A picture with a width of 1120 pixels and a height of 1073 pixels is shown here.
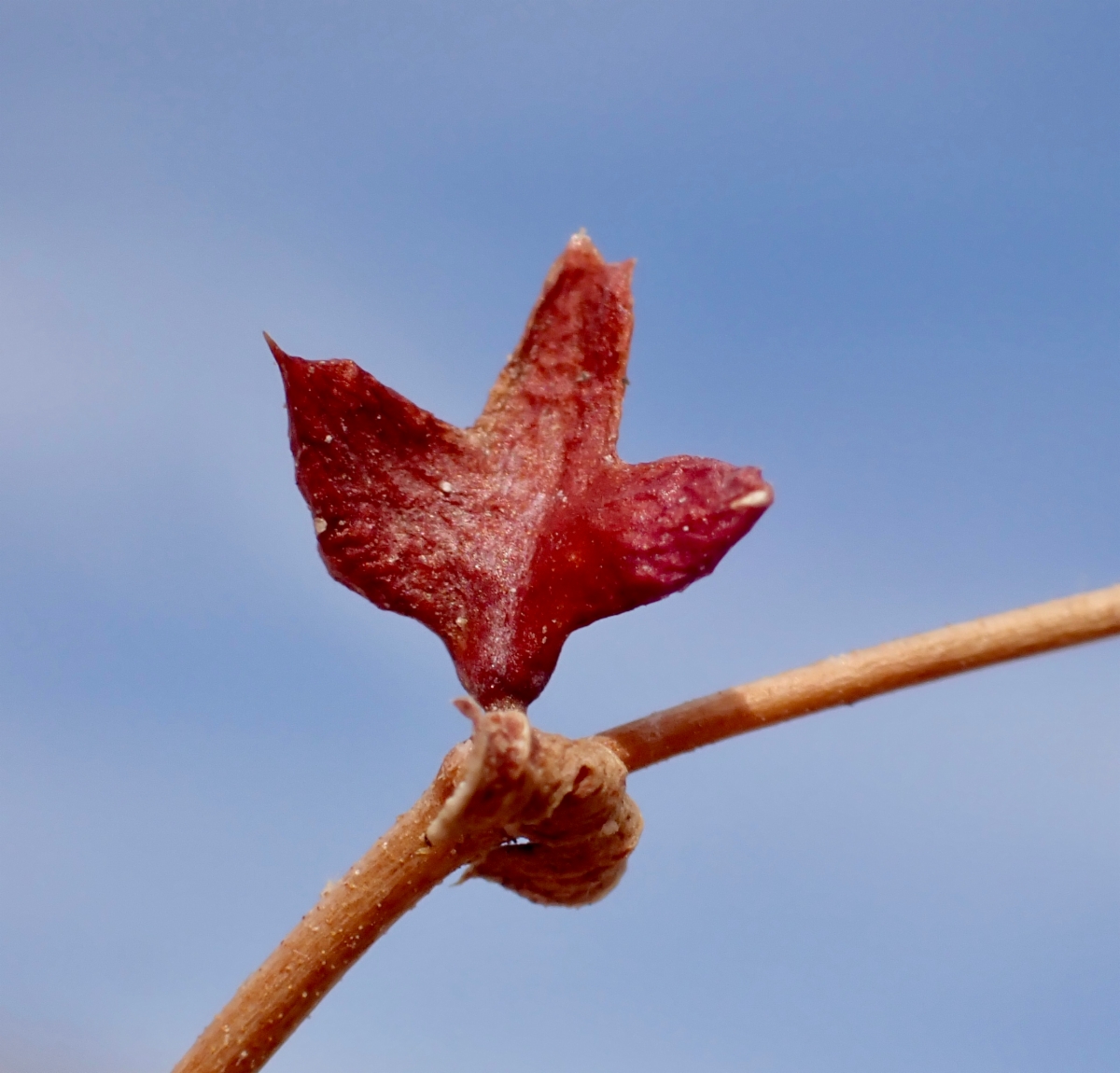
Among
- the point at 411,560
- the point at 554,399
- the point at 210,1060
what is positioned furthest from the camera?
the point at 554,399

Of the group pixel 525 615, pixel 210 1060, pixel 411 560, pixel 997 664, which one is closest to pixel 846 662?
pixel 997 664

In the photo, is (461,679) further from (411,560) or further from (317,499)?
(317,499)

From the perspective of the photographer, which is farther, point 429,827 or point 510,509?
point 510,509

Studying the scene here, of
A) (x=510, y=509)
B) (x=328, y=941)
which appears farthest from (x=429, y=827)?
(x=510, y=509)

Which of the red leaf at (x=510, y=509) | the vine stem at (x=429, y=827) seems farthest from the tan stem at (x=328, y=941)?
the red leaf at (x=510, y=509)

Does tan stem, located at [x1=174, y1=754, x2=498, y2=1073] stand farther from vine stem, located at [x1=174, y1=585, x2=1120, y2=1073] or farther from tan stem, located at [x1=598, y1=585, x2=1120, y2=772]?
tan stem, located at [x1=598, y1=585, x2=1120, y2=772]

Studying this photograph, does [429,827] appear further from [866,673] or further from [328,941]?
[866,673]
